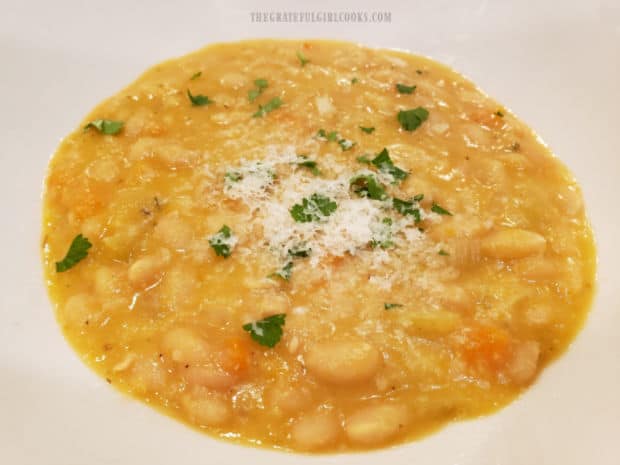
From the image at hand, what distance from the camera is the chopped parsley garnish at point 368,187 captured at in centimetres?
337

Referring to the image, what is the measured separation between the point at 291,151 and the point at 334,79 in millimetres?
860

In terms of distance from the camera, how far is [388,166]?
353cm

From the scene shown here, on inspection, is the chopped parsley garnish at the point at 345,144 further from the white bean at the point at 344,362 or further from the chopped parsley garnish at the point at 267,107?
the white bean at the point at 344,362

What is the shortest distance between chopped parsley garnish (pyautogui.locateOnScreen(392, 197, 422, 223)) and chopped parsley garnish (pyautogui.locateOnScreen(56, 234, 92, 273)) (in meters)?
1.57

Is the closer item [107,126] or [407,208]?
[407,208]

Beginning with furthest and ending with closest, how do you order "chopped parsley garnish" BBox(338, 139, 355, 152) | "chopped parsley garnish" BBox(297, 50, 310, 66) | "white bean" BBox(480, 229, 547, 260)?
"chopped parsley garnish" BBox(297, 50, 310, 66) < "chopped parsley garnish" BBox(338, 139, 355, 152) < "white bean" BBox(480, 229, 547, 260)

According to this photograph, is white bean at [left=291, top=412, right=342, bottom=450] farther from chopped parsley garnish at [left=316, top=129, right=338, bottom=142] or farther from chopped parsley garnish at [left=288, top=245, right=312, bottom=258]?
chopped parsley garnish at [left=316, top=129, right=338, bottom=142]

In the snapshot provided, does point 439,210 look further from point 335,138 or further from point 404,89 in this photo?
point 404,89

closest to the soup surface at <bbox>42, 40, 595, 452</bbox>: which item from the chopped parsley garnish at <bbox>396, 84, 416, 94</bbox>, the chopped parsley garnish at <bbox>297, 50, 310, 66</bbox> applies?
the chopped parsley garnish at <bbox>396, 84, 416, 94</bbox>

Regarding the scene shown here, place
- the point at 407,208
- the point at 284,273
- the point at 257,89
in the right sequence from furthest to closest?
the point at 257,89
the point at 407,208
the point at 284,273

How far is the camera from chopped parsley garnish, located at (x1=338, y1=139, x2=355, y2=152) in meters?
3.67

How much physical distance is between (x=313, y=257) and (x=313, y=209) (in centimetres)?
28

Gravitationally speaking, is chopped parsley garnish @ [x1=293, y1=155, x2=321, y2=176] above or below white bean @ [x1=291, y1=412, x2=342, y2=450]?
above

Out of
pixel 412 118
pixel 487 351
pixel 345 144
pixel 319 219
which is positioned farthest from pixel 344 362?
pixel 412 118
